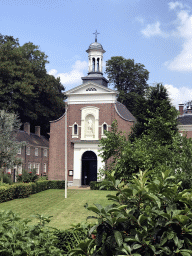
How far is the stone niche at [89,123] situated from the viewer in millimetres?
39812

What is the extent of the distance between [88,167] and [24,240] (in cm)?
3592

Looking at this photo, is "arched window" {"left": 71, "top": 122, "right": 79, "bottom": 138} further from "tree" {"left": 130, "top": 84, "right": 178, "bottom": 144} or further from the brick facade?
"tree" {"left": 130, "top": 84, "right": 178, "bottom": 144}

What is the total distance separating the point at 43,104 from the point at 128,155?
1463 inches

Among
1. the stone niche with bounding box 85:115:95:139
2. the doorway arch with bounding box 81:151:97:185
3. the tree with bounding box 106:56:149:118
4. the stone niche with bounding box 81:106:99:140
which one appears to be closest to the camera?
the stone niche with bounding box 81:106:99:140

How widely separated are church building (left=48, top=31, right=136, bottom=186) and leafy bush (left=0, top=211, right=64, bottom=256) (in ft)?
110

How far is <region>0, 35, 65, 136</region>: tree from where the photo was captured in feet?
152

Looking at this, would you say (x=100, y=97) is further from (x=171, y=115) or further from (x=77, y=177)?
(x=171, y=115)

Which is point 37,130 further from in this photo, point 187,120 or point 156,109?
point 156,109

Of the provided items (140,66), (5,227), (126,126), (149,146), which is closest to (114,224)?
(5,227)

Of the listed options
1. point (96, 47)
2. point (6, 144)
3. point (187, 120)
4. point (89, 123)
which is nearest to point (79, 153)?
point (89, 123)

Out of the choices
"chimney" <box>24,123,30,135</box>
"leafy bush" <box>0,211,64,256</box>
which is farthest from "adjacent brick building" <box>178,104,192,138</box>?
"leafy bush" <box>0,211,64,256</box>

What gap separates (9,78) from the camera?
46.7m

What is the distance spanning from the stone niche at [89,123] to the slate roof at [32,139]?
35.5ft

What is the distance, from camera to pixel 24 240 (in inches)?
196
